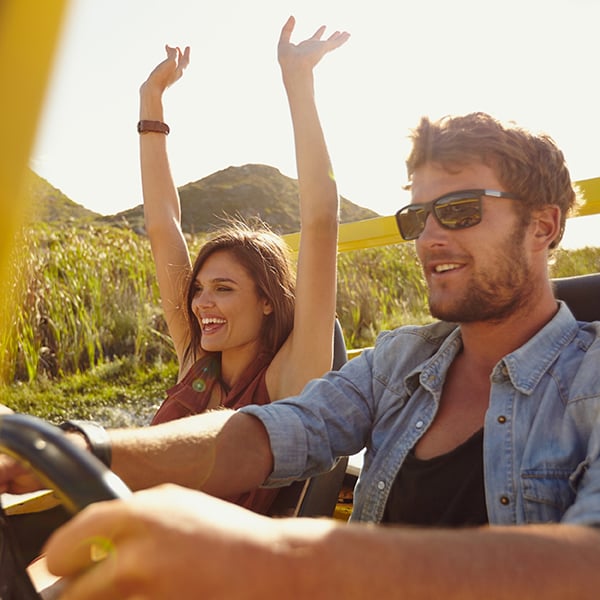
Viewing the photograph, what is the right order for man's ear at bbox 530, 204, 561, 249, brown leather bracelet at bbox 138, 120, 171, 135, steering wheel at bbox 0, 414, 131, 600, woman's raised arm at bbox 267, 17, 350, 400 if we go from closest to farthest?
steering wheel at bbox 0, 414, 131, 600 < man's ear at bbox 530, 204, 561, 249 < woman's raised arm at bbox 267, 17, 350, 400 < brown leather bracelet at bbox 138, 120, 171, 135

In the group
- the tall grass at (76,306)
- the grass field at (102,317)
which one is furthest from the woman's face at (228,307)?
the tall grass at (76,306)

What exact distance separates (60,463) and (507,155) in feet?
3.70

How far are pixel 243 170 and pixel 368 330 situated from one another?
24.5 metres

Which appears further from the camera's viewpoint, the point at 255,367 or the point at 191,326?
the point at 191,326

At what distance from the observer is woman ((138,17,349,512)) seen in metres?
2.00

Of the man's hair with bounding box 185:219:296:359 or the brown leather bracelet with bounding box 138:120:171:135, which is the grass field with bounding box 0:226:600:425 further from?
the man's hair with bounding box 185:219:296:359

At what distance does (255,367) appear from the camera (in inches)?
84.0

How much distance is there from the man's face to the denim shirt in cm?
11

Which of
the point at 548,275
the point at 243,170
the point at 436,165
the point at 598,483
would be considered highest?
the point at 243,170

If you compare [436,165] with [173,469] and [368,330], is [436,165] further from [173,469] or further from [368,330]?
[368,330]

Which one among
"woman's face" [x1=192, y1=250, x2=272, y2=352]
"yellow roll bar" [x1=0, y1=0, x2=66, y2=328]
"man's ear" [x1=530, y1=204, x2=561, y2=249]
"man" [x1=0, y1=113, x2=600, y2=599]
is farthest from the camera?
"woman's face" [x1=192, y1=250, x2=272, y2=352]

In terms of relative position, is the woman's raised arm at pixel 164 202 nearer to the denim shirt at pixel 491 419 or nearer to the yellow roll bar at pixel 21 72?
the yellow roll bar at pixel 21 72

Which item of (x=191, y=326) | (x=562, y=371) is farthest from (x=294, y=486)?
(x=191, y=326)

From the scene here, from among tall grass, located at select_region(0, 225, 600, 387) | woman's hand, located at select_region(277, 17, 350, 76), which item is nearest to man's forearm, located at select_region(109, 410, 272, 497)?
woman's hand, located at select_region(277, 17, 350, 76)
